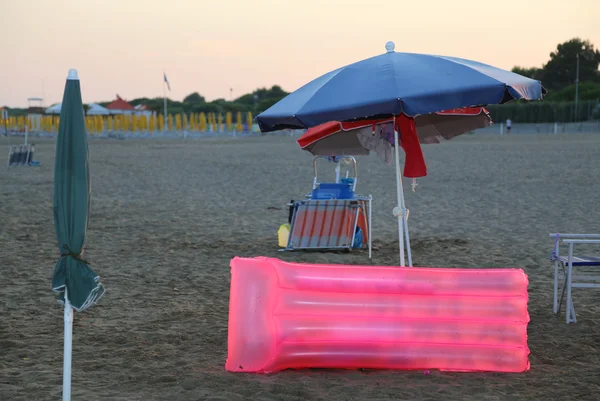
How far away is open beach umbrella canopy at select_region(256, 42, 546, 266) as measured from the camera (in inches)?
196

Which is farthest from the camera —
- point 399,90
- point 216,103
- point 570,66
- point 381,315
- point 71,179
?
point 216,103

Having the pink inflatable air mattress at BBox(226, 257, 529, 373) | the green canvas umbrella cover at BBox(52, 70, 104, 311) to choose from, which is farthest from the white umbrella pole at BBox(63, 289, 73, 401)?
the pink inflatable air mattress at BBox(226, 257, 529, 373)

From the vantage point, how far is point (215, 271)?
8.16m

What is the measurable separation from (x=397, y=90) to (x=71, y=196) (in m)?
2.25

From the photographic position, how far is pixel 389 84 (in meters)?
5.14

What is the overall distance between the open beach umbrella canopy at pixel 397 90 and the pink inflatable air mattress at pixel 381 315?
1068 mm

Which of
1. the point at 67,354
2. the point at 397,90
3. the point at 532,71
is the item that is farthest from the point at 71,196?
the point at 532,71

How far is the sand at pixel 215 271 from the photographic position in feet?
14.9

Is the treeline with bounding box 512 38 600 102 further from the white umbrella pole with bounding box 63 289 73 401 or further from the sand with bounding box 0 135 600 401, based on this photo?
the white umbrella pole with bounding box 63 289 73 401

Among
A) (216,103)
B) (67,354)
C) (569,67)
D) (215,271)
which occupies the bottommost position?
(215,271)

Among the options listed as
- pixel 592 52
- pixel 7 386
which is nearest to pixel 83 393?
pixel 7 386

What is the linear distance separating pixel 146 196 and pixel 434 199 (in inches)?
231

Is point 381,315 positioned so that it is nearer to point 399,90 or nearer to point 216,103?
point 399,90

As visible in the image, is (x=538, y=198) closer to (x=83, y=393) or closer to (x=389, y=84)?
(x=389, y=84)
